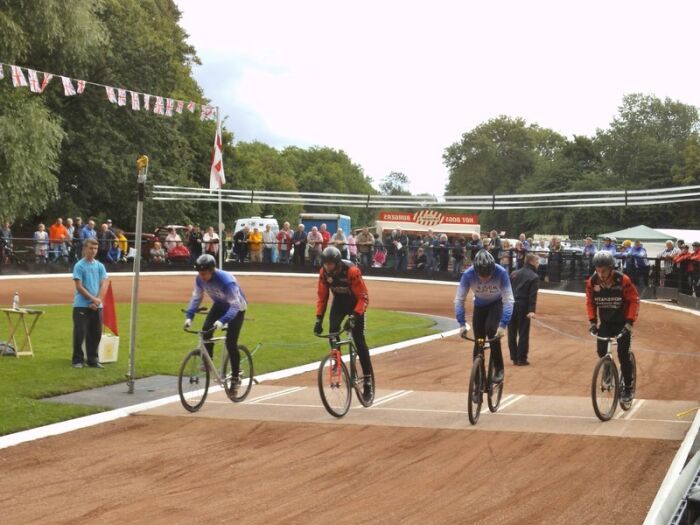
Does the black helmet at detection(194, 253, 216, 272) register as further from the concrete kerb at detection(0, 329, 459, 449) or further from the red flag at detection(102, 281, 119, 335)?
the red flag at detection(102, 281, 119, 335)

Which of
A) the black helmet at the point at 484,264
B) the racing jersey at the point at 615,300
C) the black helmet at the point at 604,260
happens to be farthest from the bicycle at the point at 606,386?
the black helmet at the point at 484,264

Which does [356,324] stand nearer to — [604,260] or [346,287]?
[346,287]

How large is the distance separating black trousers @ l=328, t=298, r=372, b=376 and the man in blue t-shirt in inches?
187

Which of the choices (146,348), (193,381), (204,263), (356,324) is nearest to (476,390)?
(356,324)

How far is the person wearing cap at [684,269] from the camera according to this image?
3119 centimetres

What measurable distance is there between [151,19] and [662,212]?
4872 centimetres

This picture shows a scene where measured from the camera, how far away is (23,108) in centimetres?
3844

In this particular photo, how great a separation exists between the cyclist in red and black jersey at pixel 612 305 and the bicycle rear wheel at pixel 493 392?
1.29 metres

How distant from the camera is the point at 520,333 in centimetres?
A: 1800

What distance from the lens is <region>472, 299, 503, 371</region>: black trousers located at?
12062mm

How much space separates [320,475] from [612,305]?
482 centimetres

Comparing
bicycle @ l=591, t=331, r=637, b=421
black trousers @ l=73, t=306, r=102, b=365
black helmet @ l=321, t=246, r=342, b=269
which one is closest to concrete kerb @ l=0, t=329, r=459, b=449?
black trousers @ l=73, t=306, r=102, b=365

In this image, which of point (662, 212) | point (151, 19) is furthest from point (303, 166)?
point (151, 19)

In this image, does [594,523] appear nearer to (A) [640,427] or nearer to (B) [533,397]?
(A) [640,427]
